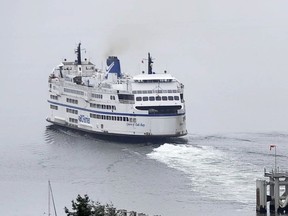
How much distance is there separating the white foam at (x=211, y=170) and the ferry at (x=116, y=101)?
1.87 m

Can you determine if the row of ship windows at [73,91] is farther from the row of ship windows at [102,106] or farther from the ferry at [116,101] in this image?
the row of ship windows at [102,106]


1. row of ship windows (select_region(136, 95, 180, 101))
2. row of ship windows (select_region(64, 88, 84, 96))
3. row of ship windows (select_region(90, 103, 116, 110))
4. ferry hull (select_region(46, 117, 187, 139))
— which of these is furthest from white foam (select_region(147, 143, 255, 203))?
row of ship windows (select_region(64, 88, 84, 96))

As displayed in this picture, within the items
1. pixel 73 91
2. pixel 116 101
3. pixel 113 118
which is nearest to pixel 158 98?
pixel 116 101

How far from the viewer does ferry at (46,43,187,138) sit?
78.6 meters

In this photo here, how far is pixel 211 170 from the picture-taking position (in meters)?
68.6

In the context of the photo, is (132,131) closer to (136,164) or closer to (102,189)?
(136,164)

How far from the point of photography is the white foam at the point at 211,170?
62812mm

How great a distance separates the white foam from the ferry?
1.87m

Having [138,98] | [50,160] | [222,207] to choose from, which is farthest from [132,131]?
[222,207]

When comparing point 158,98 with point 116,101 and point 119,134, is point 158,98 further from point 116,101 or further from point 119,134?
point 119,134

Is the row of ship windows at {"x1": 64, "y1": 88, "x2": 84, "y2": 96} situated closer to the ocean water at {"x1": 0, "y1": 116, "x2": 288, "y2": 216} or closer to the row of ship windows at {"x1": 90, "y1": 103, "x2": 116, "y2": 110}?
the row of ship windows at {"x1": 90, "y1": 103, "x2": 116, "y2": 110}

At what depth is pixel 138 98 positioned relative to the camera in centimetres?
7944

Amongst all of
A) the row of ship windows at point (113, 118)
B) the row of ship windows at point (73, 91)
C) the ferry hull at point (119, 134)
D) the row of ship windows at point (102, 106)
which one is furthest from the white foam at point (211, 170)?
the row of ship windows at point (73, 91)

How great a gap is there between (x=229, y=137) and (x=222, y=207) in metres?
20.4
